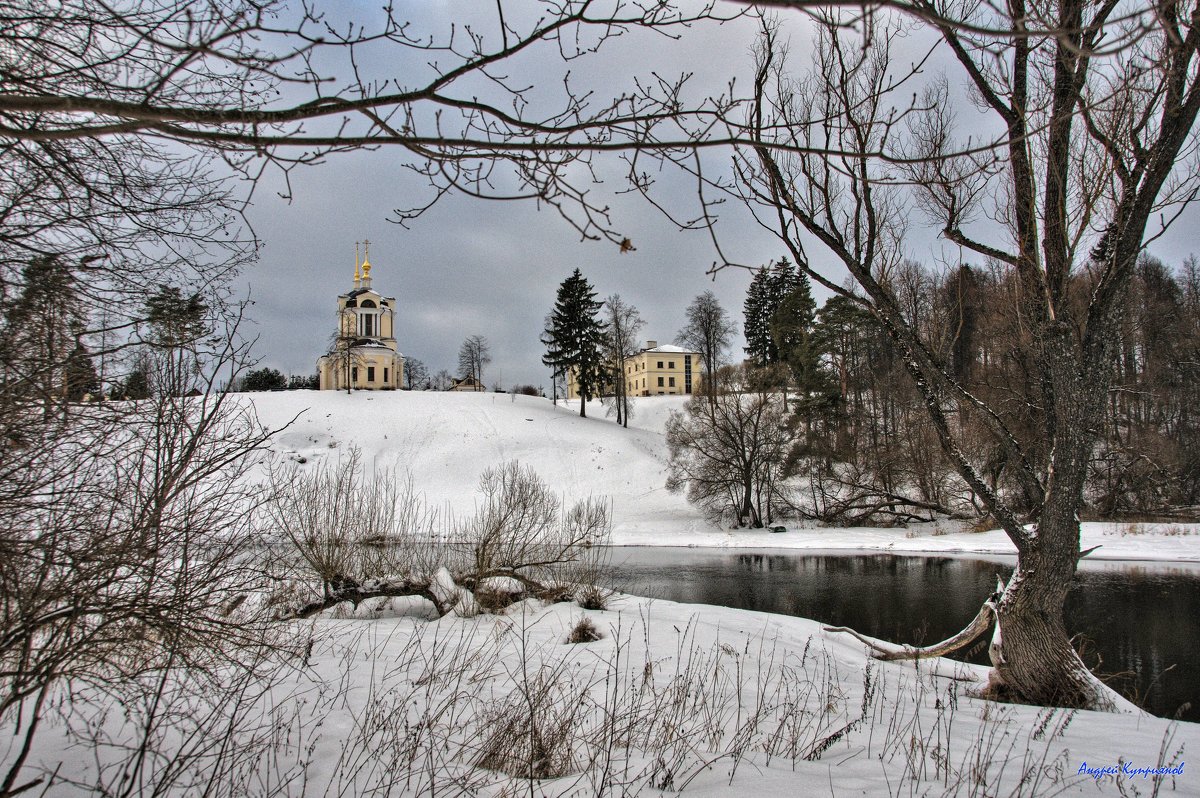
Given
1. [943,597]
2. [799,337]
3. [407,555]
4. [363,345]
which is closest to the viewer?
[407,555]

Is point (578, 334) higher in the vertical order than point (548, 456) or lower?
higher

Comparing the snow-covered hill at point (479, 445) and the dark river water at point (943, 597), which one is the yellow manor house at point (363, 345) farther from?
the dark river water at point (943, 597)

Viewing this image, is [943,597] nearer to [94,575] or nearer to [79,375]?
[94,575]

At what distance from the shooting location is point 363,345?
62625 mm

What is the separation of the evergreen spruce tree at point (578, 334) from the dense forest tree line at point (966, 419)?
1373 centimetres

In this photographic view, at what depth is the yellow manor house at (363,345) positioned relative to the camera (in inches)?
2263

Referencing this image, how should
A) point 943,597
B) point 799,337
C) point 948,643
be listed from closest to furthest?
1. point 948,643
2. point 943,597
3. point 799,337

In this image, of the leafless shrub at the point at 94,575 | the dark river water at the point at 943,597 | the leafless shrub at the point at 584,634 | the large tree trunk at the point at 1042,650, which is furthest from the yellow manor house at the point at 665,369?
the leafless shrub at the point at 94,575

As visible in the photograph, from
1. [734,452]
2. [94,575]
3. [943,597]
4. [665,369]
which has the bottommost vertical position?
[943,597]

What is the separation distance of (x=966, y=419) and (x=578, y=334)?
3268 centimetres

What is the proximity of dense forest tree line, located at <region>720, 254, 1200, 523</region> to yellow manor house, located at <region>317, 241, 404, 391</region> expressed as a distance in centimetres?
3610

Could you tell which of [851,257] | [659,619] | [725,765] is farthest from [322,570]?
[851,257]

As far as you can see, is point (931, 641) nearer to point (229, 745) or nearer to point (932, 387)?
point (932, 387)

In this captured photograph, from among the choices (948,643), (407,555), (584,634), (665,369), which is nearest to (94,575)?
(584,634)
